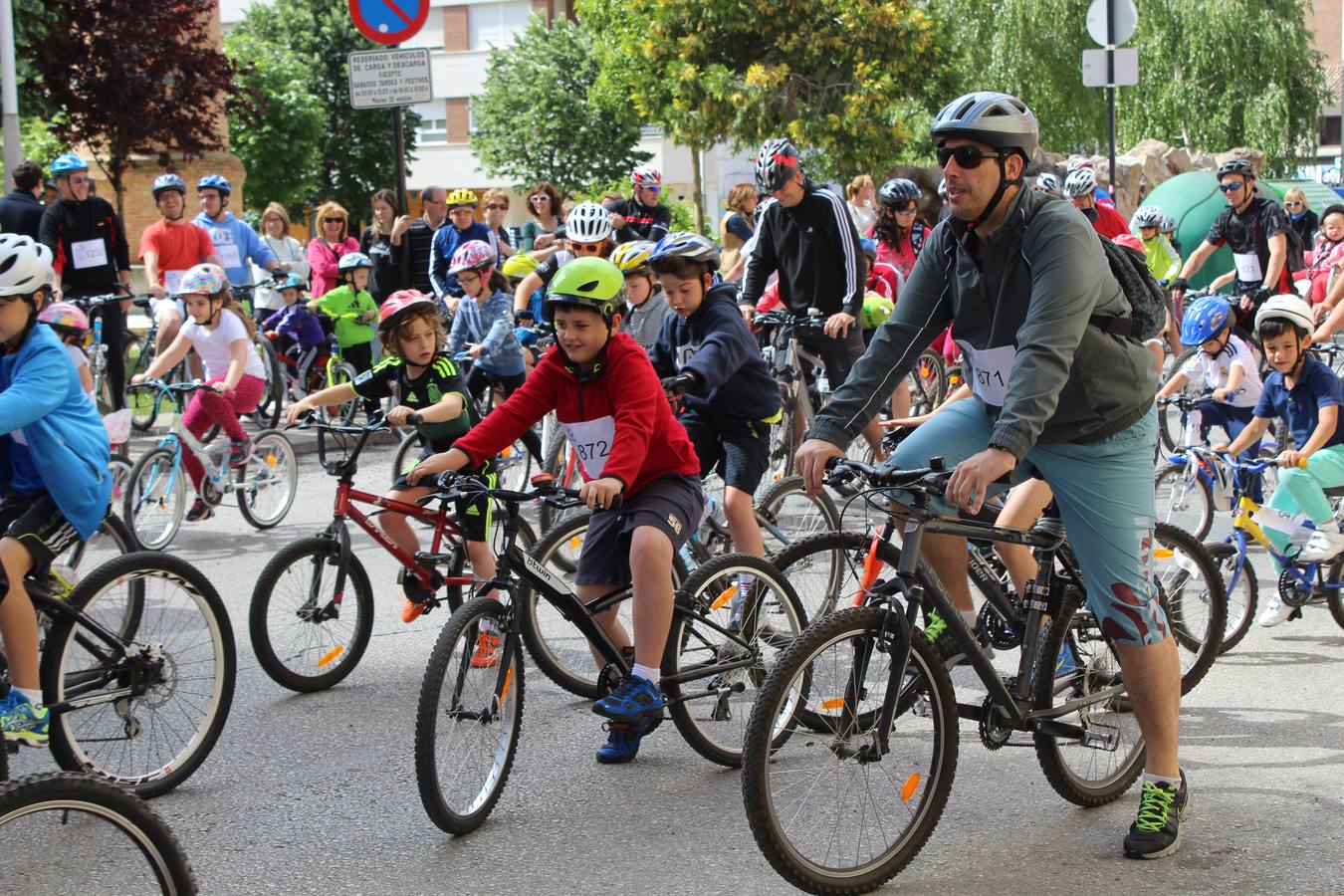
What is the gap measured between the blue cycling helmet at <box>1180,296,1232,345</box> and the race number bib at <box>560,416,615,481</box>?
14.7 ft

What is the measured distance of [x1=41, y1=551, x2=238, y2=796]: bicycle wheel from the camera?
15.5ft

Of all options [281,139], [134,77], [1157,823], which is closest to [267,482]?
[1157,823]

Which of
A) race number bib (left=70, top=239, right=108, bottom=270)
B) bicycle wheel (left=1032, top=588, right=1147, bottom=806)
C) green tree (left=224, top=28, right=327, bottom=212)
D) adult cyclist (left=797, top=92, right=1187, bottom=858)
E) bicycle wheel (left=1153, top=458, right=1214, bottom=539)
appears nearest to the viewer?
adult cyclist (left=797, top=92, right=1187, bottom=858)

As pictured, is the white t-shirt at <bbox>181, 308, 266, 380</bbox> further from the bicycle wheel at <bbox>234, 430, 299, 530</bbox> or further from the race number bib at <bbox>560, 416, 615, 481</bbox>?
the race number bib at <bbox>560, 416, 615, 481</bbox>

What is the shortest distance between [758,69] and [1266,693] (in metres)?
23.8

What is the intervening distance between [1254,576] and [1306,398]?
3.04 ft

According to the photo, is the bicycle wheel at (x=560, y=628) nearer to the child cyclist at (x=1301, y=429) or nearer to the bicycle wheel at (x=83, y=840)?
the bicycle wheel at (x=83, y=840)

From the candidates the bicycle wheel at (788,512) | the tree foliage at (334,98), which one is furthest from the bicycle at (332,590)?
the tree foliage at (334,98)

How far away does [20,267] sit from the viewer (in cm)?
490

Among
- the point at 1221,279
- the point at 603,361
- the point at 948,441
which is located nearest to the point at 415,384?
the point at 603,361

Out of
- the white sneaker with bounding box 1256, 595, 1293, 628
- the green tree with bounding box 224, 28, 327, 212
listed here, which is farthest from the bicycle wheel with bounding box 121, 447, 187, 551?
the green tree with bounding box 224, 28, 327, 212

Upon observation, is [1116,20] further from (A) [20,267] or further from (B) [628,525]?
(A) [20,267]

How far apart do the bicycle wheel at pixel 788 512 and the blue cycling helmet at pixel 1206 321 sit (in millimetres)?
2553

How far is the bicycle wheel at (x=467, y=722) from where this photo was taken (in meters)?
4.31
